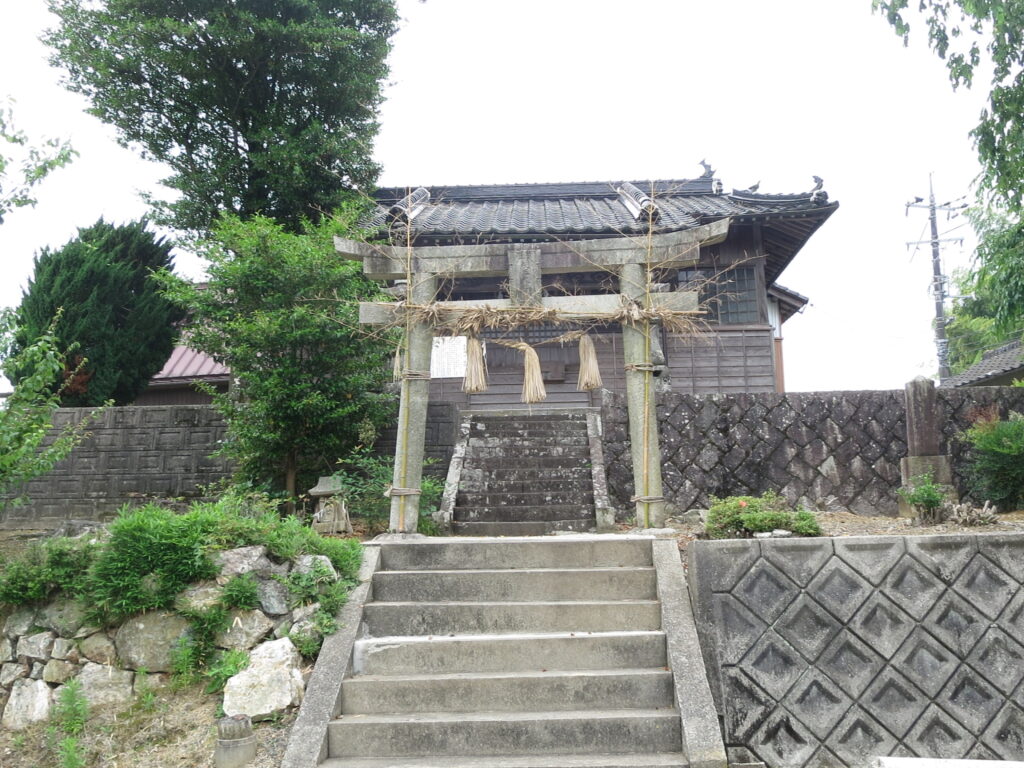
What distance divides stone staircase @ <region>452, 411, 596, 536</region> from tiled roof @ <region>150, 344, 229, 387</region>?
7.96 meters

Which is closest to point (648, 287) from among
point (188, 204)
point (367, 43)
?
point (367, 43)

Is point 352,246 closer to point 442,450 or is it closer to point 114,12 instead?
point 442,450

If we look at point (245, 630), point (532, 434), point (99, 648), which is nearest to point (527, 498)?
point (532, 434)

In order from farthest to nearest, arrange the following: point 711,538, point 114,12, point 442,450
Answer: point 114,12
point 442,450
point 711,538

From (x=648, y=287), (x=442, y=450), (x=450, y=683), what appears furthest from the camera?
(x=442, y=450)

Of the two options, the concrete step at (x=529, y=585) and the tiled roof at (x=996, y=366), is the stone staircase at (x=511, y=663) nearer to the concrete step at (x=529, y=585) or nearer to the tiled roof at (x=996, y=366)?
the concrete step at (x=529, y=585)

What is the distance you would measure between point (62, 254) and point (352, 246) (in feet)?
27.9

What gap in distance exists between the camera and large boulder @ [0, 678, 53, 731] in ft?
17.4

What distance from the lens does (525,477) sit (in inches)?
417

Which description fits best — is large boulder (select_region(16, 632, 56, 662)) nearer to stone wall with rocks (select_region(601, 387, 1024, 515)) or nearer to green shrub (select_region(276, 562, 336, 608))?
green shrub (select_region(276, 562, 336, 608))

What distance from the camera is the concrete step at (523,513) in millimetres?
9633

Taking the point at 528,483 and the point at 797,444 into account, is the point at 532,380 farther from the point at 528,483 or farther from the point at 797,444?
the point at 797,444

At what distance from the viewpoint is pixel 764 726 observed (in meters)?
5.20

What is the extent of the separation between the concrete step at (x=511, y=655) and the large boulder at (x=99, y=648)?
181 centimetres
